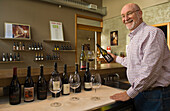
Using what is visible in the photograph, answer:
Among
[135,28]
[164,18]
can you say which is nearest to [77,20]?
[164,18]

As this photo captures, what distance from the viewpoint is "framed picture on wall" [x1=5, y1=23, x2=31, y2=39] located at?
150 inches

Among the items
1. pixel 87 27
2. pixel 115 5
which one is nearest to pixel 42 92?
pixel 87 27

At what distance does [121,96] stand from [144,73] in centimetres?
30

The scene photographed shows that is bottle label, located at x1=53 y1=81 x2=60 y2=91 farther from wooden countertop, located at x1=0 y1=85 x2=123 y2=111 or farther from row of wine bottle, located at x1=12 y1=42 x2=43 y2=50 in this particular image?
row of wine bottle, located at x1=12 y1=42 x2=43 y2=50

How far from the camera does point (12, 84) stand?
3.75 ft

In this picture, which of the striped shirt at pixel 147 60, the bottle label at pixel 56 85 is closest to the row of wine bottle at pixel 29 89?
the bottle label at pixel 56 85

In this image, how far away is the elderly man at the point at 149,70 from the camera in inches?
44.4

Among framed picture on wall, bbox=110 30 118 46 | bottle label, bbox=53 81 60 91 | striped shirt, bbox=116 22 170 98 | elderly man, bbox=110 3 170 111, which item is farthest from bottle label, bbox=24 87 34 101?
framed picture on wall, bbox=110 30 118 46

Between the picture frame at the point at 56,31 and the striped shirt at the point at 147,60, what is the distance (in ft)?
12.1

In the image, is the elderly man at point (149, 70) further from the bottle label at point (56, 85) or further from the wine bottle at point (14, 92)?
the wine bottle at point (14, 92)

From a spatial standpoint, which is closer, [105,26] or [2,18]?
[2,18]

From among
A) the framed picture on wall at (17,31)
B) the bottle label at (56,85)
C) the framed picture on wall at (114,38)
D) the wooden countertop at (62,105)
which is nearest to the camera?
the wooden countertop at (62,105)

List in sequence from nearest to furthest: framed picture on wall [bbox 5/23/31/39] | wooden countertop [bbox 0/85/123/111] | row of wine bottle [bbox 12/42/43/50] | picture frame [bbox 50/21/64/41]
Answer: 1. wooden countertop [bbox 0/85/123/111]
2. framed picture on wall [bbox 5/23/31/39]
3. row of wine bottle [bbox 12/42/43/50]
4. picture frame [bbox 50/21/64/41]

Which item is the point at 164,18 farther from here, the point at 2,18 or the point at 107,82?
the point at 2,18
